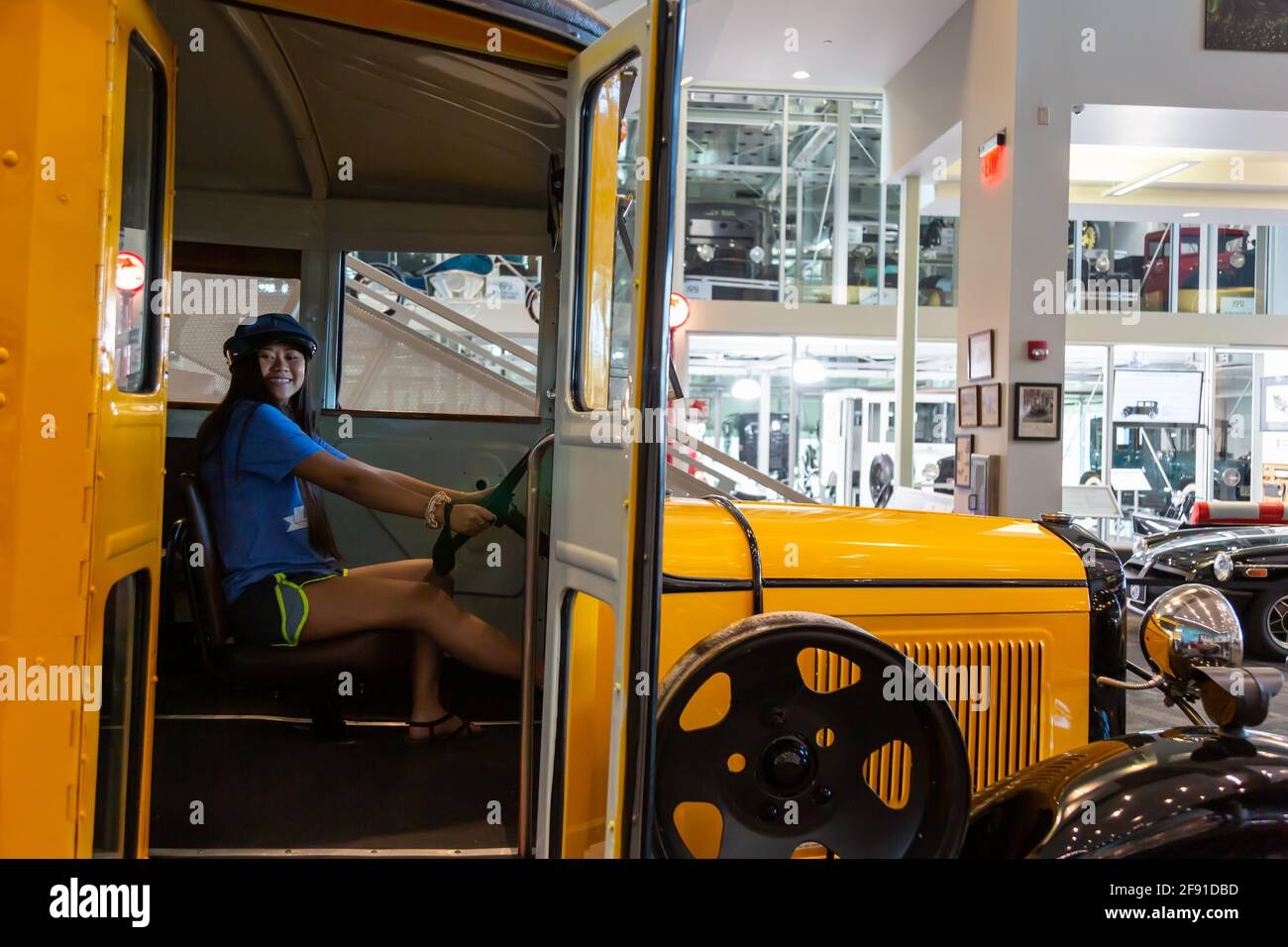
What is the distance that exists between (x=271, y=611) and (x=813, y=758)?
79.2 inches

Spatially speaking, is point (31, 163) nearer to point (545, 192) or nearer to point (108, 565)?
point (108, 565)

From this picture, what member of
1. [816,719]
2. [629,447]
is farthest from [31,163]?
[816,719]

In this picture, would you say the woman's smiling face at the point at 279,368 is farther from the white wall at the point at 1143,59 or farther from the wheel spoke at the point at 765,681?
the white wall at the point at 1143,59

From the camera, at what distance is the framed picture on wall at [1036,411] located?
7.54m

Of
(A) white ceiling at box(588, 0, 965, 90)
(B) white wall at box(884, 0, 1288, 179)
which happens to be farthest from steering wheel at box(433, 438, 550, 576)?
(B) white wall at box(884, 0, 1288, 179)

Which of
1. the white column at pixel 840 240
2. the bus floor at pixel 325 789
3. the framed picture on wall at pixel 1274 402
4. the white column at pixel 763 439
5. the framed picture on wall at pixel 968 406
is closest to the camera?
→ the bus floor at pixel 325 789

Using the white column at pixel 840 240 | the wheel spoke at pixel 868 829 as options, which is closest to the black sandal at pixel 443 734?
the wheel spoke at pixel 868 829

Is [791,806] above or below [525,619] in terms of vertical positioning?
below

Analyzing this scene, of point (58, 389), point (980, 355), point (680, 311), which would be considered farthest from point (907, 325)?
point (58, 389)

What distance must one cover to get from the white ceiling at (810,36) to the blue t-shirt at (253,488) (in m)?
6.02

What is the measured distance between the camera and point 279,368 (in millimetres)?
3396

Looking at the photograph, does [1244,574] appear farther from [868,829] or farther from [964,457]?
[868,829]

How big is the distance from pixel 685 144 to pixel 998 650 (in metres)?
11.9

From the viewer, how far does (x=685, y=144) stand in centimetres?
1324
